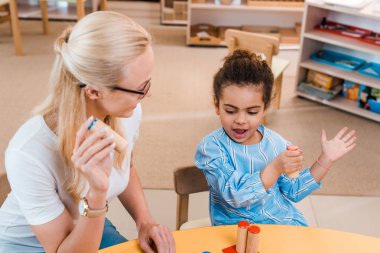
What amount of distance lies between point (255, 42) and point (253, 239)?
239 cm

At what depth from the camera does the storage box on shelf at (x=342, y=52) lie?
12.4 feet

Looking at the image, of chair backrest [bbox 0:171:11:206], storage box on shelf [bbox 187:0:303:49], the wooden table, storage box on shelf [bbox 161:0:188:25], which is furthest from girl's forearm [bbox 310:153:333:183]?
storage box on shelf [bbox 161:0:188:25]

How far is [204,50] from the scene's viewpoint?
5293 mm

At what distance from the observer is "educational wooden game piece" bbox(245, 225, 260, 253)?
4.16 feet

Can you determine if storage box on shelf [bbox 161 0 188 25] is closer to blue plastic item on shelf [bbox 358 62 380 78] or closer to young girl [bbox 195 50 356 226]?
blue plastic item on shelf [bbox 358 62 380 78]

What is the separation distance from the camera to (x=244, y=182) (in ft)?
5.34

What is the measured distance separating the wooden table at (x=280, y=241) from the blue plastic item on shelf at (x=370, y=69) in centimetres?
269

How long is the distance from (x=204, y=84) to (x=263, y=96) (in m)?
→ 2.71

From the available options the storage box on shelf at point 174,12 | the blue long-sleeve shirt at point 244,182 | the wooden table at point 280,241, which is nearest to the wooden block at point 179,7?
the storage box on shelf at point 174,12

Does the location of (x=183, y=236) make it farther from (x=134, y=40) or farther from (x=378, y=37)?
(x=378, y=37)

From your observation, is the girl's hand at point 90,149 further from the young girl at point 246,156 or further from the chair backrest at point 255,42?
the chair backrest at point 255,42

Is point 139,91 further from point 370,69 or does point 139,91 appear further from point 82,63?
point 370,69

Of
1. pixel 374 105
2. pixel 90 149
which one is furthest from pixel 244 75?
pixel 374 105

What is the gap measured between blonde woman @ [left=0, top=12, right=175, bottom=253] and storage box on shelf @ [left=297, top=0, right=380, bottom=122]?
276cm
